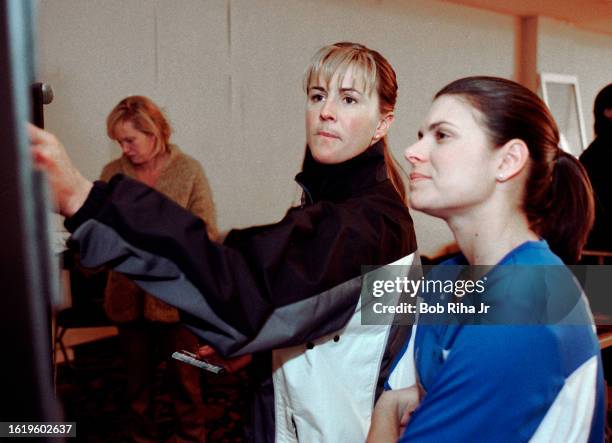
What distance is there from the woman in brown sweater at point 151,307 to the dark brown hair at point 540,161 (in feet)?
5.23

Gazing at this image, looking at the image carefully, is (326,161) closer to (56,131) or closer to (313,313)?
(313,313)

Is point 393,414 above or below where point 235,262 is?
below

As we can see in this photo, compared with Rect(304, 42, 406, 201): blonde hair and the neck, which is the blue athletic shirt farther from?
Rect(304, 42, 406, 201): blonde hair

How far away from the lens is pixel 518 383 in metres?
0.70

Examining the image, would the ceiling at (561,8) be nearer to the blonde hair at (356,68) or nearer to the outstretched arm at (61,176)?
the blonde hair at (356,68)

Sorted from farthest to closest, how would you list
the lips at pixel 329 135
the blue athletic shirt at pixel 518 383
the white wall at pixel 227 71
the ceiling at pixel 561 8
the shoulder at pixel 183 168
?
the ceiling at pixel 561 8, the white wall at pixel 227 71, the shoulder at pixel 183 168, the lips at pixel 329 135, the blue athletic shirt at pixel 518 383

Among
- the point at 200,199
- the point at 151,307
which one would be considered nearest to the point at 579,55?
the point at 200,199

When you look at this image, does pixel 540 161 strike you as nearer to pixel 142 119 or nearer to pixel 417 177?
pixel 417 177

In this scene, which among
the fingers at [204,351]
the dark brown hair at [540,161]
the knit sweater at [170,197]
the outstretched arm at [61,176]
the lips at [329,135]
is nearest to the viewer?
the outstretched arm at [61,176]

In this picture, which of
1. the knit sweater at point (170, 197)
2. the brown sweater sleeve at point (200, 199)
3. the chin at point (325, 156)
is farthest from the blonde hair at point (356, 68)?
the brown sweater sleeve at point (200, 199)

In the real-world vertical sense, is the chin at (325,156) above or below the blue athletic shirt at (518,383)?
above

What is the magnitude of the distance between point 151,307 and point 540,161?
176cm

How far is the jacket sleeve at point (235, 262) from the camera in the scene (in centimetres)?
72

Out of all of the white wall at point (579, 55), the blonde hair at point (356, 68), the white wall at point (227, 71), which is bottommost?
the blonde hair at point (356, 68)
